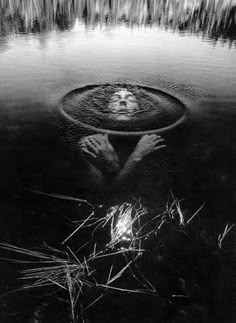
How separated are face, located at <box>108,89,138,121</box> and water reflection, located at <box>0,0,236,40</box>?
500 inches

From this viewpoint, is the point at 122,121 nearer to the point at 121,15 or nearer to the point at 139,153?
the point at 139,153

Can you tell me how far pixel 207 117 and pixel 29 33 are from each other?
15.7 m

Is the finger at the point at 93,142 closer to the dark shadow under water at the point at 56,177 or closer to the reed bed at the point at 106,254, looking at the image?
the dark shadow under water at the point at 56,177

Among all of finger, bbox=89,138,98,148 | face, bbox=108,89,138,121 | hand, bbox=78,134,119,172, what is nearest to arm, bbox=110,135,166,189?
hand, bbox=78,134,119,172

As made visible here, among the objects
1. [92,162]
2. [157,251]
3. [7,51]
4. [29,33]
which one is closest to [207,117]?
[92,162]

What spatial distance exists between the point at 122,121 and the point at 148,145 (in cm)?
179

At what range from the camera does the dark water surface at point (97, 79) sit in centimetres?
718

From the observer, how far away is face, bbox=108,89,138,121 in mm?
10500

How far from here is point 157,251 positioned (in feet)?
18.6

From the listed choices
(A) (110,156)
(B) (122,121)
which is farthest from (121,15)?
(A) (110,156)

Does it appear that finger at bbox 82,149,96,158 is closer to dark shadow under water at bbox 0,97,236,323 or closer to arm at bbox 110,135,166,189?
dark shadow under water at bbox 0,97,236,323

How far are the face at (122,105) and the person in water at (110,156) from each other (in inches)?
3.3

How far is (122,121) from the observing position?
10.1 meters

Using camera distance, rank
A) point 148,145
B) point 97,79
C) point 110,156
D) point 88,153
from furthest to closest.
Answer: point 97,79 < point 148,145 < point 88,153 < point 110,156
